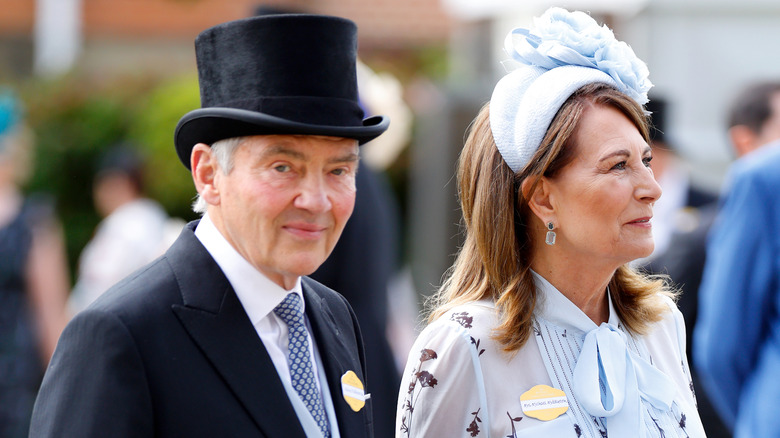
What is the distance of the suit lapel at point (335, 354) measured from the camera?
2.60 meters

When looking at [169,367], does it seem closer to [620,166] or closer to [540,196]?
[540,196]

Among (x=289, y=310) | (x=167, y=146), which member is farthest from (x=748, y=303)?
(x=167, y=146)

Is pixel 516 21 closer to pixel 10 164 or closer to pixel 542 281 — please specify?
pixel 10 164

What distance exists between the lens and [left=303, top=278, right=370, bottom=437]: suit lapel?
260 centimetres

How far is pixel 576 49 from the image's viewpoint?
2.91 m

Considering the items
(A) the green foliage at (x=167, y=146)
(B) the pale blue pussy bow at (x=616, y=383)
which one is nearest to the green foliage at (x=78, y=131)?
(A) the green foliage at (x=167, y=146)

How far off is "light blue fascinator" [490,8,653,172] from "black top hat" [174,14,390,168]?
471 mm

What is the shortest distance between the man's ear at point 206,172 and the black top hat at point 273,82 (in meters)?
0.03

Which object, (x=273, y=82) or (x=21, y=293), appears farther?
(x=21, y=293)

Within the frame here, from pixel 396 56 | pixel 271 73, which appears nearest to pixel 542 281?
pixel 271 73

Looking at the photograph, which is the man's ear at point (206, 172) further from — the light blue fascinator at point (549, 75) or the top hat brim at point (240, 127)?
the light blue fascinator at point (549, 75)

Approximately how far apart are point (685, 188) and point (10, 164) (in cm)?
395

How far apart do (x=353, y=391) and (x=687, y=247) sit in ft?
→ 9.53

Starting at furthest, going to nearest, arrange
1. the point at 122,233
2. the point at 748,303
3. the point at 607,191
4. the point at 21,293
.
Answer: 1. the point at 122,233
2. the point at 21,293
3. the point at 748,303
4. the point at 607,191
